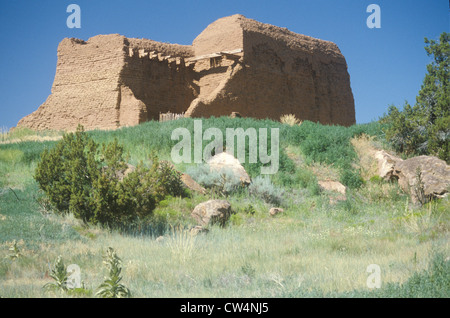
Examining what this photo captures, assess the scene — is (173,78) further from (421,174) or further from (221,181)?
(421,174)

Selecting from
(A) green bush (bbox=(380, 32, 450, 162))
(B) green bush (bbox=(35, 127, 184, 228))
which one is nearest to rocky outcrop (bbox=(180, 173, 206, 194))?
(B) green bush (bbox=(35, 127, 184, 228))

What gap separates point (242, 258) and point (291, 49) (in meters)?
20.7

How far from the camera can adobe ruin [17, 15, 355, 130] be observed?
21547 mm

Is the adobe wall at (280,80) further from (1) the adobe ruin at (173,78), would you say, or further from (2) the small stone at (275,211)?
(2) the small stone at (275,211)

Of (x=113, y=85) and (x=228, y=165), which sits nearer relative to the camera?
(x=228, y=165)

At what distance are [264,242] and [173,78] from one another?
16609mm

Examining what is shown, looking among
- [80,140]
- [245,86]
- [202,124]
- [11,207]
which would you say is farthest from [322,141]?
[11,207]

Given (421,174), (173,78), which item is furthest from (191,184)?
(173,78)

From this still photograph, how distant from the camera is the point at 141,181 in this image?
10.4 meters

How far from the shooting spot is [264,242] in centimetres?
855

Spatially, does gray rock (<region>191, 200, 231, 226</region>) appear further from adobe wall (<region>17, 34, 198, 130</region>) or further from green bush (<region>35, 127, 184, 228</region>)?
adobe wall (<region>17, 34, 198, 130</region>)

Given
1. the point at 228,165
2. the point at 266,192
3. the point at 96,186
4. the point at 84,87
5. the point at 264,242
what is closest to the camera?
the point at 264,242

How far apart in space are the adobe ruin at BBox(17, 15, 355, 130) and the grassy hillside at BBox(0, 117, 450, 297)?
6.63m

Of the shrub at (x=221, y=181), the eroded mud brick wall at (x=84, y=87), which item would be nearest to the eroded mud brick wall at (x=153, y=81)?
the eroded mud brick wall at (x=84, y=87)
